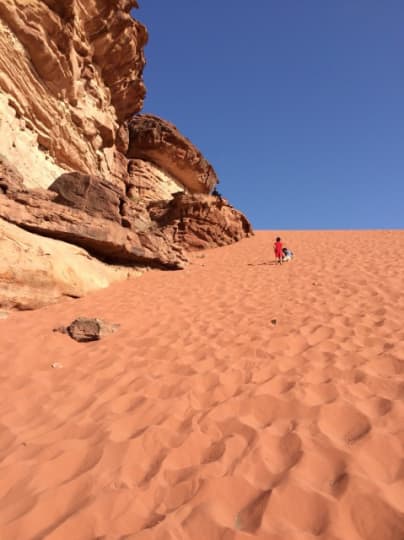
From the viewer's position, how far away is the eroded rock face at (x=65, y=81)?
8.78m

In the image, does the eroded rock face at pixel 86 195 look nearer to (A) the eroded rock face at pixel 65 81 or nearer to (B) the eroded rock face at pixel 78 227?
(B) the eroded rock face at pixel 78 227

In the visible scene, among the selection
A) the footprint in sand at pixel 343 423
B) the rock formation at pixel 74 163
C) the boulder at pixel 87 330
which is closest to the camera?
the footprint in sand at pixel 343 423

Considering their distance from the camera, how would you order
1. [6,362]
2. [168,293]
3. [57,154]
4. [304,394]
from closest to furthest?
[304,394], [6,362], [168,293], [57,154]

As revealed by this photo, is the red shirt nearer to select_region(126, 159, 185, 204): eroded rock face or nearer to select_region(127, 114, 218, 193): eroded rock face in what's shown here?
select_region(126, 159, 185, 204): eroded rock face

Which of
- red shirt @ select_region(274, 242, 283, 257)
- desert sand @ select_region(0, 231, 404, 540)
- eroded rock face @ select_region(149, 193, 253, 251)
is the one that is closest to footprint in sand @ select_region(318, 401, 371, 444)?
desert sand @ select_region(0, 231, 404, 540)

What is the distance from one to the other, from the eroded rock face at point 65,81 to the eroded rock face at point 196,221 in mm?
3300

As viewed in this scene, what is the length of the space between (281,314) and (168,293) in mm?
3129

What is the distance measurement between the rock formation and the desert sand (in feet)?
5.67

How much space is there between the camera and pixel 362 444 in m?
1.96

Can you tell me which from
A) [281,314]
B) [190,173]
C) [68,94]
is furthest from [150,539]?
[190,173]

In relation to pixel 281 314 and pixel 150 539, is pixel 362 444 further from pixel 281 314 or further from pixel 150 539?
pixel 281 314

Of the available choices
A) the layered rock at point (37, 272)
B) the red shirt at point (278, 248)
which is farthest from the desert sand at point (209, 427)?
the red shirt at point (278, 248)

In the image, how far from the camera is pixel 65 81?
10.5 metres

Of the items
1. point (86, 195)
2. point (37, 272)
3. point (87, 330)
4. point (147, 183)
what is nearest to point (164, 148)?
point (147, 183)
